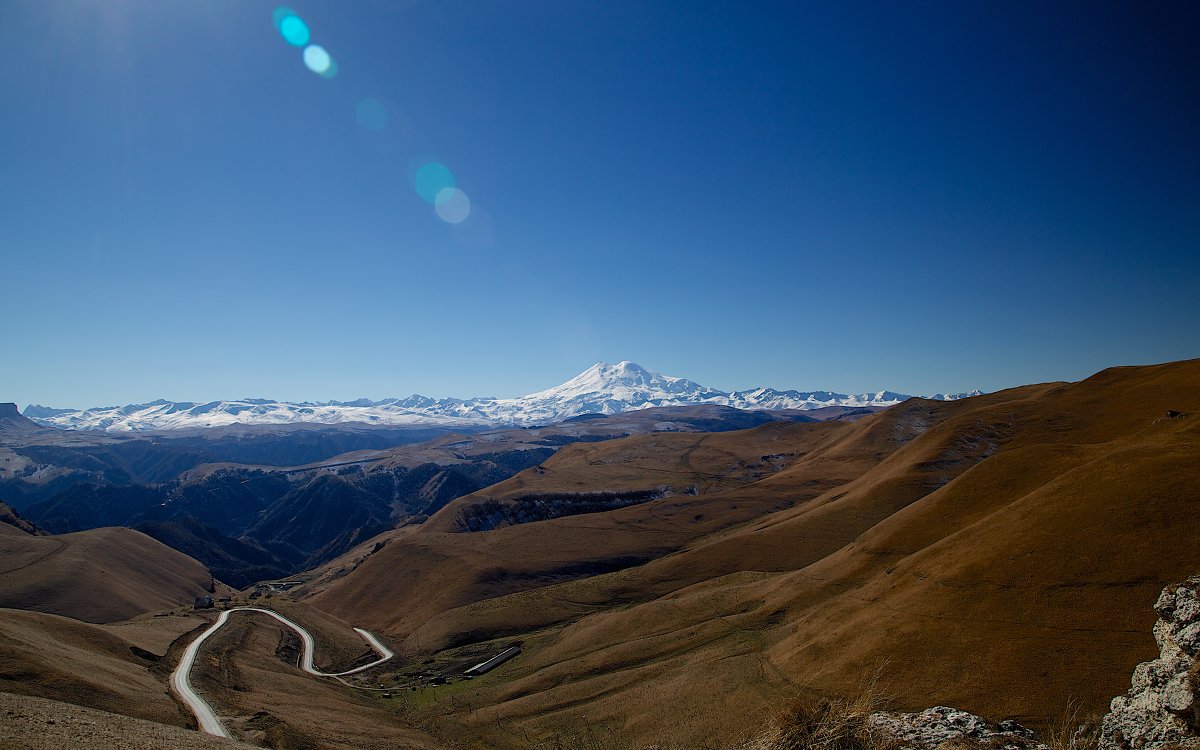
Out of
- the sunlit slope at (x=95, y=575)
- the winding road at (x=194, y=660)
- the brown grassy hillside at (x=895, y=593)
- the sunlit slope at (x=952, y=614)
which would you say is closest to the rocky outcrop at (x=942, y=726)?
the sunlit slope at (x=952, y=614)

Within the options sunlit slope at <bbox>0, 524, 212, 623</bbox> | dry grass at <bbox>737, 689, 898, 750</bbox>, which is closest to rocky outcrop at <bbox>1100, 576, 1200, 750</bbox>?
dry grass at <bbox>737, 689, 898, 750</bbox>

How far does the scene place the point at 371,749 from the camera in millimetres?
45188

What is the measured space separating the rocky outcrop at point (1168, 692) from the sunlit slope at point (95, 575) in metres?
150

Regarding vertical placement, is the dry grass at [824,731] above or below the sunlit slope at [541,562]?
above

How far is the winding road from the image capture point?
43.3 metres

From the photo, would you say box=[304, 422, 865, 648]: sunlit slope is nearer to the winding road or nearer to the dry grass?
the winding road

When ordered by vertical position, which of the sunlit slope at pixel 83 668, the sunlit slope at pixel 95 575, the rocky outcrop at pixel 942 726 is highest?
the rocky outcrop at pixel 942 726

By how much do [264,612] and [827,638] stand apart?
101468 millimetres

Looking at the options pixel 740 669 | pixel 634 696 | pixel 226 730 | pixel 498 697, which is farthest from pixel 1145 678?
pixel 498 697

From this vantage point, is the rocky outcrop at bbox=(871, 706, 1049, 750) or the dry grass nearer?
the dry grass

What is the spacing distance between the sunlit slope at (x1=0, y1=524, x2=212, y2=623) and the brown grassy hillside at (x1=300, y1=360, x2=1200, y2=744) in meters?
44.8

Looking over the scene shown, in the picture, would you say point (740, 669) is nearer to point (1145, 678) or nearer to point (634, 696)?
point (634, 696)

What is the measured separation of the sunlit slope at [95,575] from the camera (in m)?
113

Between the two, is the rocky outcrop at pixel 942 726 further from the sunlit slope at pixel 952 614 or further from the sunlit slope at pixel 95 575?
the sunlit slope at pixel 95 575
